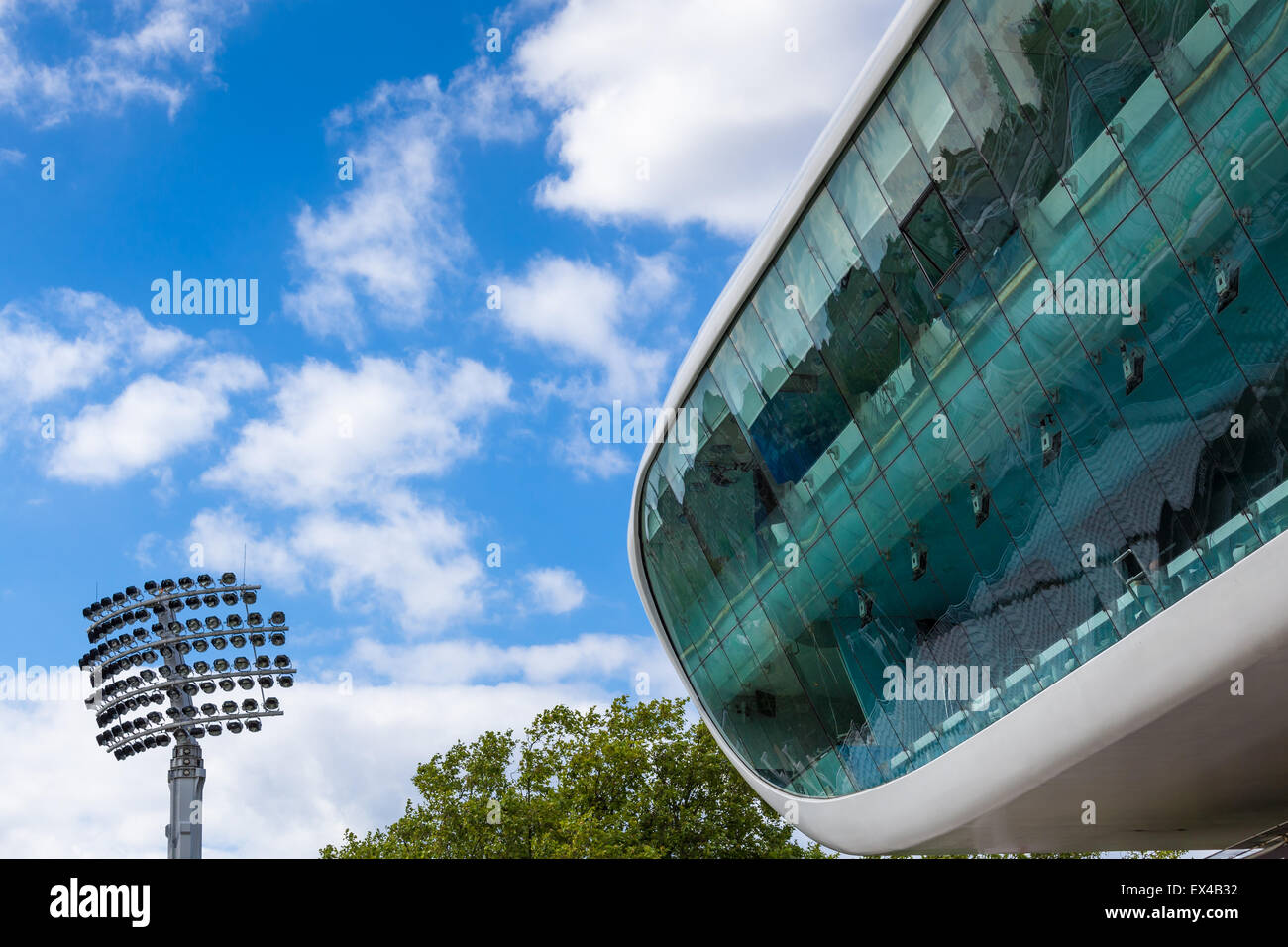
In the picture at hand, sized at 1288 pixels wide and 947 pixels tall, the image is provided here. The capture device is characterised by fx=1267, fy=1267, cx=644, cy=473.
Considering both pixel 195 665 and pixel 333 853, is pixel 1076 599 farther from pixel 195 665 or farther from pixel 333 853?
pixel 333 853

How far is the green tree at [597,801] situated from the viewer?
38.3 metres

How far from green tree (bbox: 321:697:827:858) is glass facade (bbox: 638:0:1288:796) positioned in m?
16.1

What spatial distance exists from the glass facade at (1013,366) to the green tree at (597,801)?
16149 mm

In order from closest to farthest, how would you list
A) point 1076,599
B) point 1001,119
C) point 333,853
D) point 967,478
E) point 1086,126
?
point 1086,126, point 1001,119, point 1076,599, point 967,478, point 333,853

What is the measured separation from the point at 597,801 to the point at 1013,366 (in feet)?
Result: 87.6

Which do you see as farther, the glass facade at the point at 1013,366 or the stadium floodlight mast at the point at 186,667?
the stadium floodlight mast at the point at 186,667

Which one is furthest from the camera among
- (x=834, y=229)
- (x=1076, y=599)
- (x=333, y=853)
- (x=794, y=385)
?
(x=333, y=853)

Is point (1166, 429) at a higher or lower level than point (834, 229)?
lower

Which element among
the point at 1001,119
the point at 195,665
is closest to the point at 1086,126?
the point at 1001,119

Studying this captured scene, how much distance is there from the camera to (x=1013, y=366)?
15.9 meters

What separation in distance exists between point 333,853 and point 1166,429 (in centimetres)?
3838

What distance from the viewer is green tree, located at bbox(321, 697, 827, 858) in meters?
38.3
